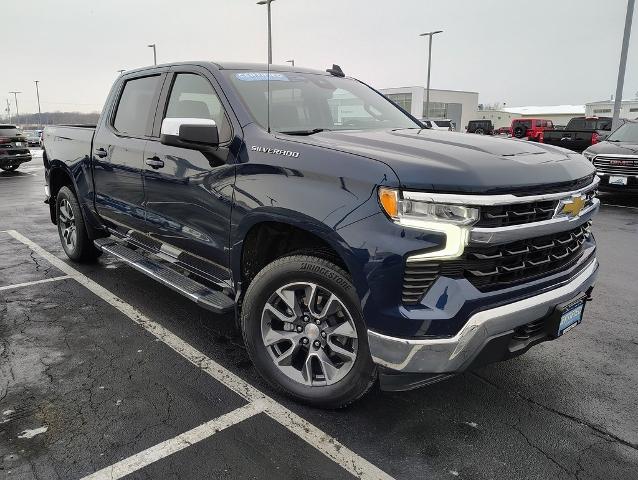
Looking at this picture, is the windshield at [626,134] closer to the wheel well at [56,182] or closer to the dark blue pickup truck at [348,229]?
the dark blue pickup truck at [348,229]

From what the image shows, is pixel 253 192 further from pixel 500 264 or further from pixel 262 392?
pixel 500 264

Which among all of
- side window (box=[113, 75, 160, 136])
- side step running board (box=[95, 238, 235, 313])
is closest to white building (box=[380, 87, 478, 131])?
side window (box=[113, 75, 160, 136])

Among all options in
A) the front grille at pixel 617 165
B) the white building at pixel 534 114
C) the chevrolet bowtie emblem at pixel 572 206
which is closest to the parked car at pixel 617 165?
the front grille at pixel 617 165

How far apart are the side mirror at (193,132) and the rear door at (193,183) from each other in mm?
101

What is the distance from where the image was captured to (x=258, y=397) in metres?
3.02

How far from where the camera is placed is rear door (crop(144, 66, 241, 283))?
3191 mm

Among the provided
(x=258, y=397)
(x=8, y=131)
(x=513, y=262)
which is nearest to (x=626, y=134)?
(x=513, y=262)

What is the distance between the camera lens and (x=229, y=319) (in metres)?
4.24

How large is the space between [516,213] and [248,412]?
175 centimetres

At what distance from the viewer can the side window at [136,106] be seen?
13.7 ft

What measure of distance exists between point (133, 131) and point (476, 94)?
265ft

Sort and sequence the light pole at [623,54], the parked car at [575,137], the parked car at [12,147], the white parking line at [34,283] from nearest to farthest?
the white parking line at [34,283] < the light pole at [623,54] < the parked car at [575,137] < the parked car at [12,147]

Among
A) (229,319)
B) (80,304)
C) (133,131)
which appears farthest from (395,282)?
(80,304)

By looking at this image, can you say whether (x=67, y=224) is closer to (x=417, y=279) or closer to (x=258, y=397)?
(x=258, y=397)
